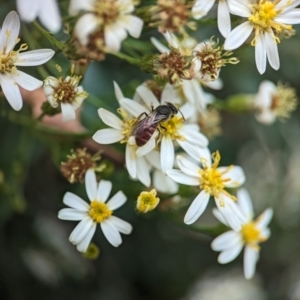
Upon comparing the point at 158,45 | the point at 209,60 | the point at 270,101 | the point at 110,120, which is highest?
the point at 270,101

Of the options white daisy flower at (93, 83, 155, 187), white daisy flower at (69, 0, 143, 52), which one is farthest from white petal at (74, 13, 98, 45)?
white daisy flower at (93, 83, 155, 187)

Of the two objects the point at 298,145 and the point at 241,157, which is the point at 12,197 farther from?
the point at 298,145

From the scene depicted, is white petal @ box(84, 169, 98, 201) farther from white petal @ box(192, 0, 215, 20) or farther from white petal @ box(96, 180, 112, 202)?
white petal @ box(192, 0, 215, 20)

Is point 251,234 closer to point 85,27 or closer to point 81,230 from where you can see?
point 81,230

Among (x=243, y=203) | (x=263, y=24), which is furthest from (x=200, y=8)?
(x=243, y=203)

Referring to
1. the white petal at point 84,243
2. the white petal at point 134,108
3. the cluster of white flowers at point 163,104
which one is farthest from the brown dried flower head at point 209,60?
the white petal at point 84,243
